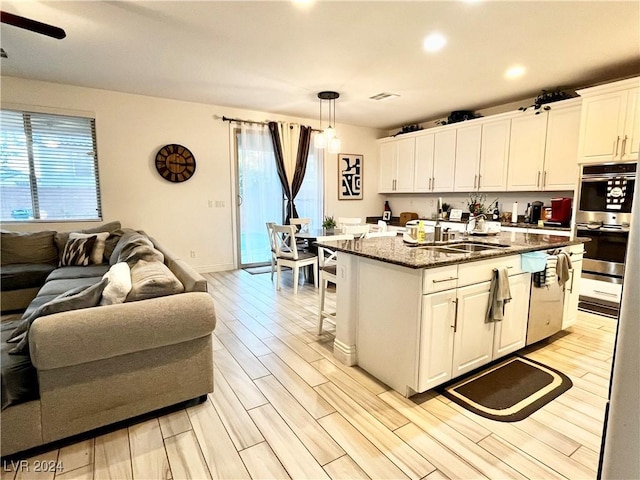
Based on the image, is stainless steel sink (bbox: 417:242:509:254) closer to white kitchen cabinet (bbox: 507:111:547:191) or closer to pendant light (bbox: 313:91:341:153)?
pendant light (bbox: 313:91:341:153)

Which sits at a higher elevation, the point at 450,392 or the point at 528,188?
the point at 528,188

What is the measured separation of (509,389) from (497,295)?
63 cm

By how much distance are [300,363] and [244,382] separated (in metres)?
0.46

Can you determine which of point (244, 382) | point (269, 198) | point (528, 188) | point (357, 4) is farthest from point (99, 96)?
point (528, 188)

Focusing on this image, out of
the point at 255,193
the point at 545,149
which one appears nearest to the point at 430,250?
the point at 545,149

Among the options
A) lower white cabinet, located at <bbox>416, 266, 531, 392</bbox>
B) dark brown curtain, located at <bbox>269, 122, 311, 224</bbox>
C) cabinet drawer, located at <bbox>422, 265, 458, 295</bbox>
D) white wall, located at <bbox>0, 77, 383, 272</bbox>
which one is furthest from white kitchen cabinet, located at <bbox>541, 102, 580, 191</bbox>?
white wall, located at <bbox>0, 77, 383, 272</bbox>

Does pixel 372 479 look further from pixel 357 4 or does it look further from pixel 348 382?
pixel 357 4

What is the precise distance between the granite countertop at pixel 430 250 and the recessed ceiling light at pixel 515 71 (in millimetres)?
1876

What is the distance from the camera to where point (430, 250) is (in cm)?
249

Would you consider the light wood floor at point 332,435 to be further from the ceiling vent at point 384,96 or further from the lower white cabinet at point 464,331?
the ceiling vent at point 384,96

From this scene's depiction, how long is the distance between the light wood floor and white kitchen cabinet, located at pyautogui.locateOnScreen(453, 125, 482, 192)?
327 centimetres

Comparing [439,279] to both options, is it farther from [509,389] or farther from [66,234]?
[66,234]

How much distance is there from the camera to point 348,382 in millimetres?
2369

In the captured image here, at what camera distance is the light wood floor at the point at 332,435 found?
1.62 meters
